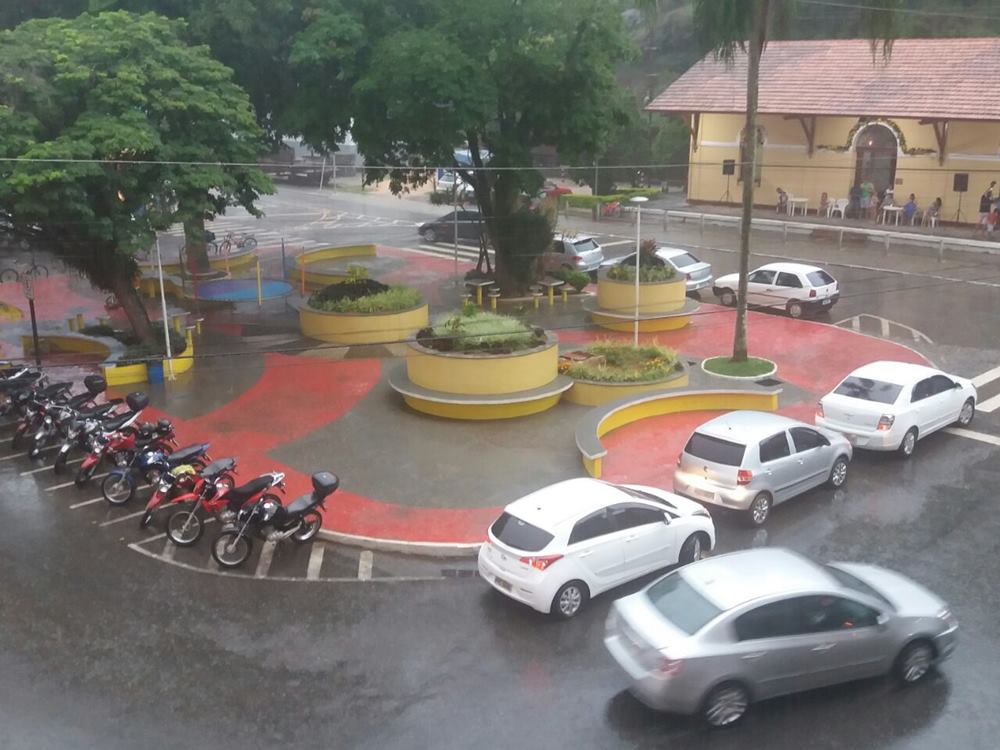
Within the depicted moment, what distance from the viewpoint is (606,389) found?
1992cm

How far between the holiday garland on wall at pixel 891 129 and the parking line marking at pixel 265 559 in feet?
109

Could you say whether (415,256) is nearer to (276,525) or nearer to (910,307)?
(910,307)

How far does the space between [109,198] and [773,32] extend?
1421cm

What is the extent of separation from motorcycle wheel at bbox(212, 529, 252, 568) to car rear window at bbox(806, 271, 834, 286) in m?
18.6

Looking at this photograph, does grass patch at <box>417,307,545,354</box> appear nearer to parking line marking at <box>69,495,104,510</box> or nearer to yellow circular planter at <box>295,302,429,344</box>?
yellow circular planter at <box>295,302,429,344</box>

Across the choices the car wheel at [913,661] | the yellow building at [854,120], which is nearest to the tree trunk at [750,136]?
the car wheel at [913,661]

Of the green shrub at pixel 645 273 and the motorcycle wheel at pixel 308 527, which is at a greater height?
the green shrub at pixel 645 273

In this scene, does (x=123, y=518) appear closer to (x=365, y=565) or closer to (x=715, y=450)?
(x=365, y=565)

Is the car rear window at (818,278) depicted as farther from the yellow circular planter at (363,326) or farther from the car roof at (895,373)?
the yellow circular planter at (363,326)

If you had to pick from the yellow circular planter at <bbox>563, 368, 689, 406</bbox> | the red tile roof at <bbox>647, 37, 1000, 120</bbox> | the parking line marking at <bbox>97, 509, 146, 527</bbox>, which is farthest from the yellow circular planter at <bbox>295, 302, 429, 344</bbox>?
the red tile roof at <bbox>647, 37, 1000, 120</bbox>

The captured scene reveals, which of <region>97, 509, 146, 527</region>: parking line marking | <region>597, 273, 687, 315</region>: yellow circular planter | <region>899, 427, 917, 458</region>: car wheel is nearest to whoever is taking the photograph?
<region>97, 509, 146, 527</region>: parking line marking

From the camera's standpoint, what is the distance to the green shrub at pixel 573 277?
30.0 m

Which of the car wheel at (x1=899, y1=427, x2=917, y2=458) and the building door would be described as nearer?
the car wheel at (x1=899, y1=427, x2=917, y2=458)

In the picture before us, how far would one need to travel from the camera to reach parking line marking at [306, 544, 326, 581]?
42.5 feet
